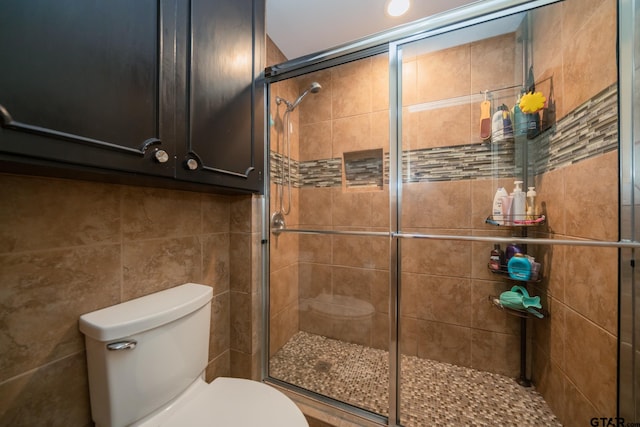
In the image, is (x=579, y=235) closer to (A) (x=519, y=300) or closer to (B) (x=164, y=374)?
(A) (x=519, y=300)

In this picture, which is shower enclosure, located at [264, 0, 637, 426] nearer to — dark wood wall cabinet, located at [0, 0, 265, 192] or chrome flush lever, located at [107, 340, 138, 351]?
dark wood wall cabinet, located at [0, 0, 265, 192]

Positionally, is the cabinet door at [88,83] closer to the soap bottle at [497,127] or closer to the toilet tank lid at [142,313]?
the toilet tank lid at [142,313]

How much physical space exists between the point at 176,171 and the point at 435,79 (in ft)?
5.29

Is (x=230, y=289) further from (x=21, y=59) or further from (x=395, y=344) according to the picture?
(x=21, y=59)

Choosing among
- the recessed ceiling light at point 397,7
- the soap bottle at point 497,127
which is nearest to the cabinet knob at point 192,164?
the recessed ceiling light at point 397,7

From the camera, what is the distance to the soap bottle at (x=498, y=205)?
4.27ft

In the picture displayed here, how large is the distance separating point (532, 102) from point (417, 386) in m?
1.68

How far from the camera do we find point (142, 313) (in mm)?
707

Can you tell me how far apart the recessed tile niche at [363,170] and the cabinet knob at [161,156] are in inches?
48.9

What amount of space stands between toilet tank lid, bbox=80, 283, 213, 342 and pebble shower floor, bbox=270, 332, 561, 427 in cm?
81

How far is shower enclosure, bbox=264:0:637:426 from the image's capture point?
0.90 m

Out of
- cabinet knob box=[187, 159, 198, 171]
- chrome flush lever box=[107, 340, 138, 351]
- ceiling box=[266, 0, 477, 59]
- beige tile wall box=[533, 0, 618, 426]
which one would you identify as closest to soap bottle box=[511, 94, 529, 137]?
beige tile wall box=[533, 0, 618, 426]

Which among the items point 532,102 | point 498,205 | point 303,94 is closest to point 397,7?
point 303,94

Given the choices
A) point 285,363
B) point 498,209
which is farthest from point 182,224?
point 498,209
